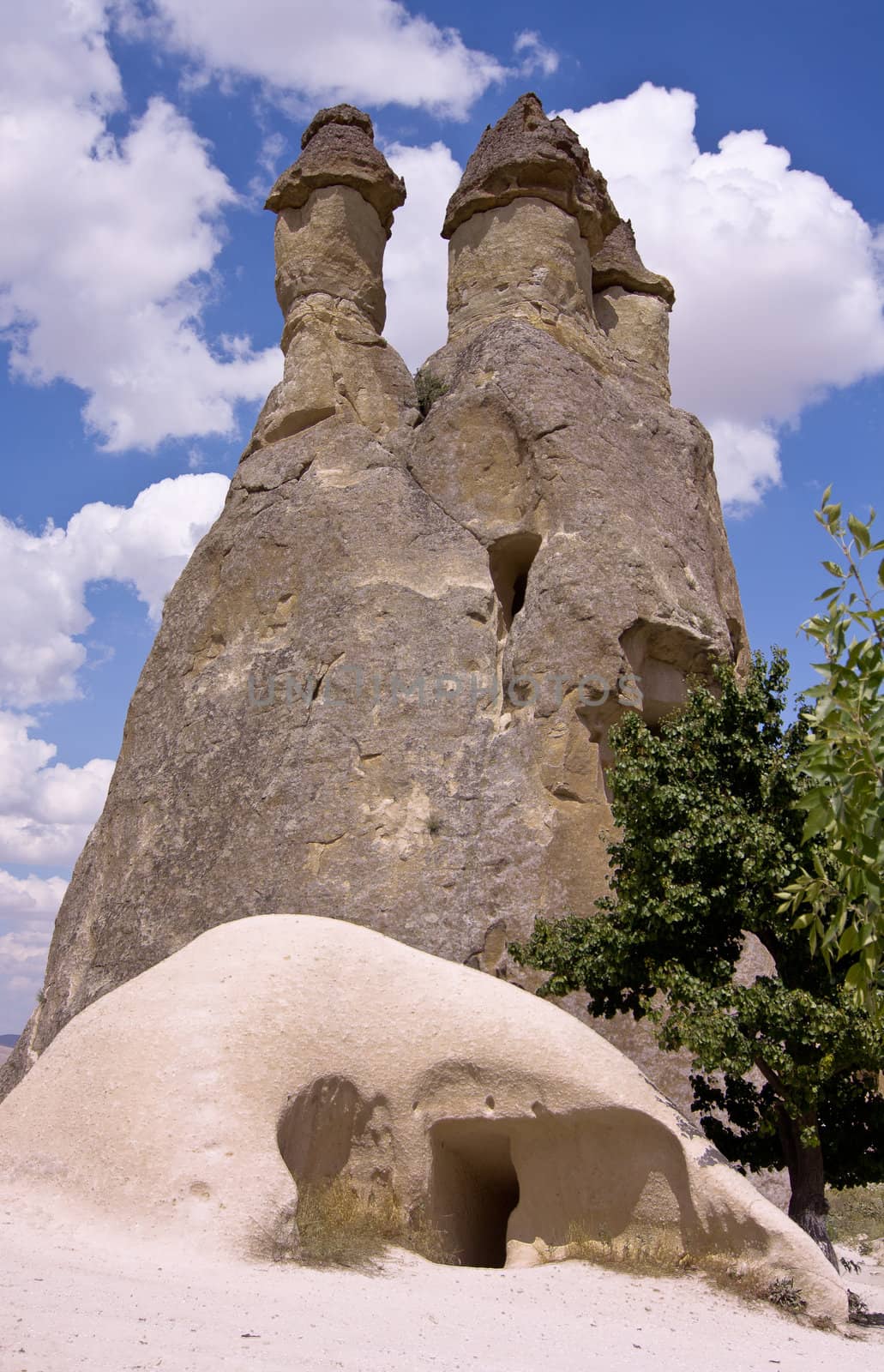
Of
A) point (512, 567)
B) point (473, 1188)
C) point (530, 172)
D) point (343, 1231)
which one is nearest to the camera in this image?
point (343, 1231)

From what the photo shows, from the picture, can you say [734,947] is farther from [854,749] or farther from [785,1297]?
[854,749]

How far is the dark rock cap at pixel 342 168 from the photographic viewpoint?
21.4m

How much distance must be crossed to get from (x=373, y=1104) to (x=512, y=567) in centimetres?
1033

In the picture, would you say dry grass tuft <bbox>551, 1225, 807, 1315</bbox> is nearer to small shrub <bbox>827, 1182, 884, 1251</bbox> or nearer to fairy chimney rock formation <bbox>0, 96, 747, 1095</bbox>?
fairy chimney rock formation <bbox>0, 96, 747, 1095</bbox>

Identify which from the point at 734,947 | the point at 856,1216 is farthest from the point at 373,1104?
the point at 856,1216

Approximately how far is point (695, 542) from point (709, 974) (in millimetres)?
9293

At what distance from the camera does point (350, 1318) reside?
6648mm

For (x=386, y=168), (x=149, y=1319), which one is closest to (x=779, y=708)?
(x=149, y=1319)

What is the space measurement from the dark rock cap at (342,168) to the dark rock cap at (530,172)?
1.24m

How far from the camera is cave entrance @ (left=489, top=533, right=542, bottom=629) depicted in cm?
1730

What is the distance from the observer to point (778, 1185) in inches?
521

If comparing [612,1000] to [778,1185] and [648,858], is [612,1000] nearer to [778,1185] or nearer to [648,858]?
[648,858]

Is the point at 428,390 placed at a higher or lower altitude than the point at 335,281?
lower

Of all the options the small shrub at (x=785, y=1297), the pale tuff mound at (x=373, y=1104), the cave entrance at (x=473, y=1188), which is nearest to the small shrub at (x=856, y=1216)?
the cave entrance at (x=473, y=1188)
